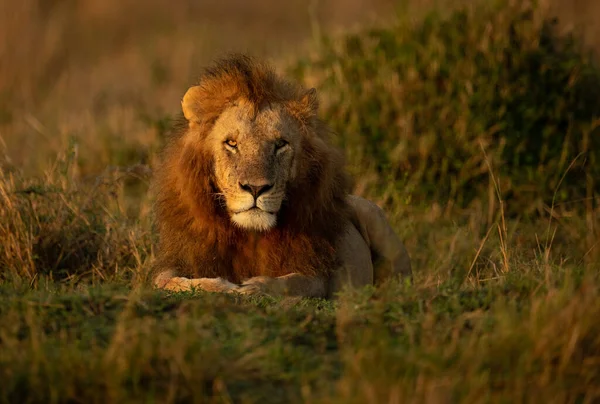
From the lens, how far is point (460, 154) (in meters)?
7.63

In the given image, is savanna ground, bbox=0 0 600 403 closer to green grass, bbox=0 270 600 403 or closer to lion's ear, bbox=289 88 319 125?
green grass, bbox=0 270 600 403

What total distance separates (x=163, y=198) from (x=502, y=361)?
7.65 ft

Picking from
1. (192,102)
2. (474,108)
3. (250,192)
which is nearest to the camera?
(250,192)

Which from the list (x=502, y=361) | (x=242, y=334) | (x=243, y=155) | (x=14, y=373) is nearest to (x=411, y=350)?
(x=502, y=361)

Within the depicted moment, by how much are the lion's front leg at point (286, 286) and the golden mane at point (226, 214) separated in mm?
60

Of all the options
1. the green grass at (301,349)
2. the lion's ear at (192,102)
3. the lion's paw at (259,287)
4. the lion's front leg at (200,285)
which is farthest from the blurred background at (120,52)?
the green grass at (301,349)

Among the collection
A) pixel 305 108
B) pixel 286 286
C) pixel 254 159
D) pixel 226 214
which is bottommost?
pixel 286 286

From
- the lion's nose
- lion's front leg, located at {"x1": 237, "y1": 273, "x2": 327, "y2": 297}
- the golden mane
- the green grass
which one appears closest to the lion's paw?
lion's front leg, located at {"x1": 237, "y1": 273, "x2": 327, "y2": 297}

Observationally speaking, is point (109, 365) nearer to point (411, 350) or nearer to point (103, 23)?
point (411, 350)

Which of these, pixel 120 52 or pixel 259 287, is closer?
pixel 259 287

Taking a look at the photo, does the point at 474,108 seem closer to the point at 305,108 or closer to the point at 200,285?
the point at 305,108

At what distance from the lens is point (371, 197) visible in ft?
24.0

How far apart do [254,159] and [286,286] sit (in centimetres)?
61

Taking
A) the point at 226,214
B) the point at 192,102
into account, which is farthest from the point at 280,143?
the point at 192,102
